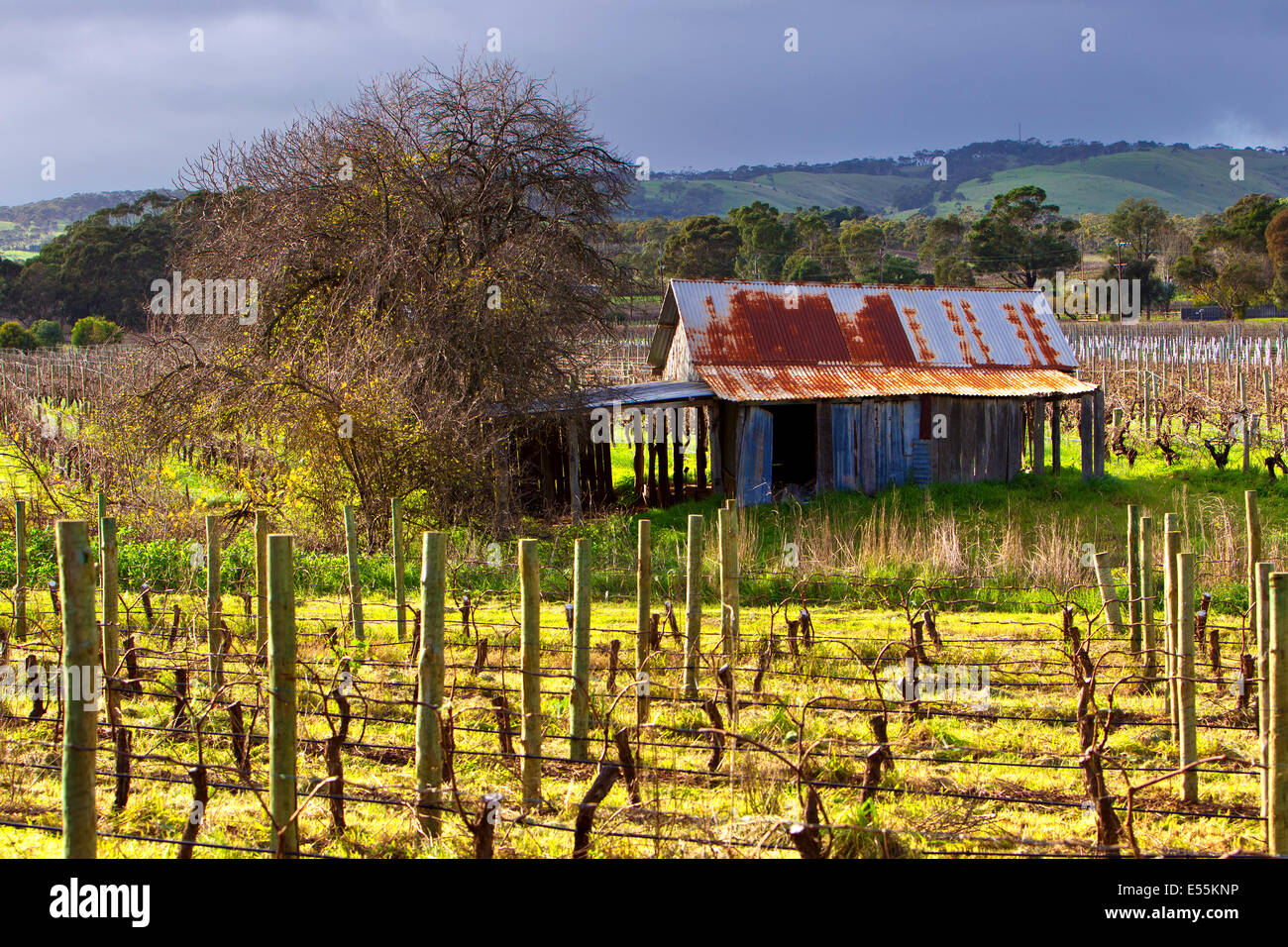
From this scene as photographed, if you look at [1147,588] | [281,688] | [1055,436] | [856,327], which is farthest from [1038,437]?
[281,688]

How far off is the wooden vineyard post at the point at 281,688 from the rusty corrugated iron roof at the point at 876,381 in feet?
46.1

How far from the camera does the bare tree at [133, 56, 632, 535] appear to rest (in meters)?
14.5

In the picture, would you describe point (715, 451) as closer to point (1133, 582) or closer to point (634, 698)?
point (1133, 582)

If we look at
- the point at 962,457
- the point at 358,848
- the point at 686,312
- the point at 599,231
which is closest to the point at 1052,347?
the point at 962,457

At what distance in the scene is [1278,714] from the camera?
495cm

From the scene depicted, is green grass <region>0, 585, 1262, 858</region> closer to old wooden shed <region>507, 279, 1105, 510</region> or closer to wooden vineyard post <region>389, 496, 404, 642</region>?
wooden vineyard post <region>389, 496, 404, 642</region>

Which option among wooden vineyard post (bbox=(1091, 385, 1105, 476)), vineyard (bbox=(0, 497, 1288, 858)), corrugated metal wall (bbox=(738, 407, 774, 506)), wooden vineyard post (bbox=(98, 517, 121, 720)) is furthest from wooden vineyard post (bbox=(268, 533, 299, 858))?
wooden vineyard post (bbox=(1091, 385, 1105, 476))

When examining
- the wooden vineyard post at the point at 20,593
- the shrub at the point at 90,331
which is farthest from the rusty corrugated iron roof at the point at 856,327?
the shrub at the point at 90,331

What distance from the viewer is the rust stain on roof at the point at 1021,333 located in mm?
22375

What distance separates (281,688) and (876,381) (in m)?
16.8

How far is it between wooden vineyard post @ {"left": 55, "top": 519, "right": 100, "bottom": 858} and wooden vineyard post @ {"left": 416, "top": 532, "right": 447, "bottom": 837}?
5.13ft

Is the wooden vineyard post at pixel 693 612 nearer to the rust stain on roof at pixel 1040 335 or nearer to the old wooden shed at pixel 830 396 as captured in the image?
the old wooden shed at pixel 830 396

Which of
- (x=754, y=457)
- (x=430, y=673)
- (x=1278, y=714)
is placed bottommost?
(x=1278, y=714)

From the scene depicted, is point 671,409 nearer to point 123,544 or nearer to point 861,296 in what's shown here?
Result: point 861,296
